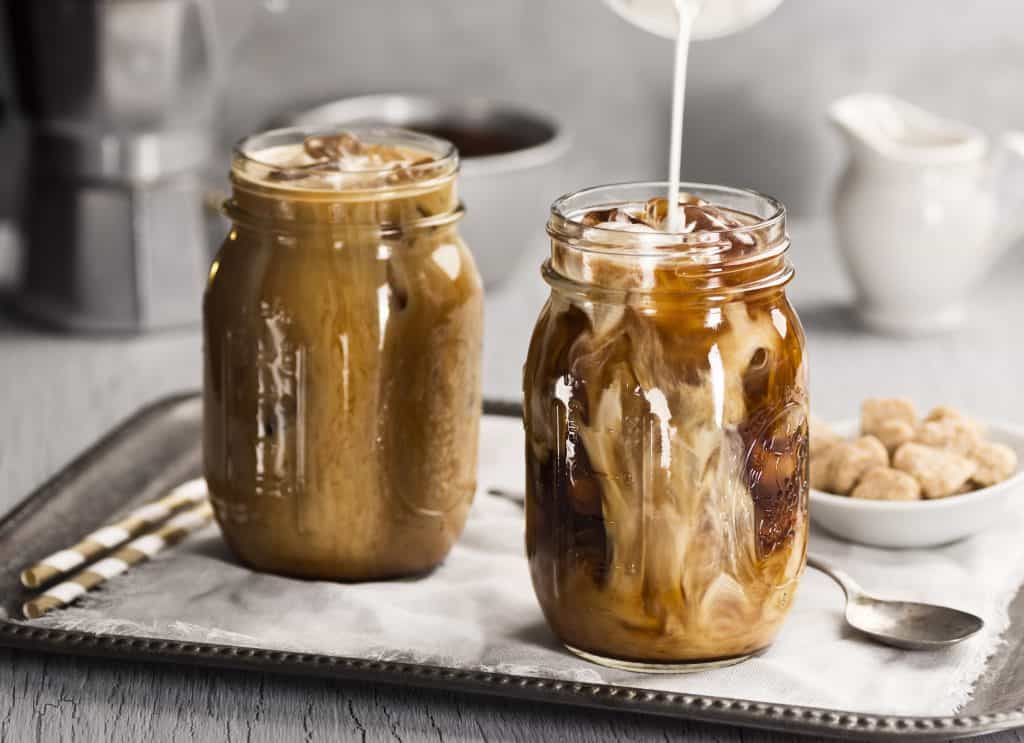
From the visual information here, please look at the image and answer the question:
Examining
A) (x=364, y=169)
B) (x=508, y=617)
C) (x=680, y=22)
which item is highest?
(x=680, y=22)

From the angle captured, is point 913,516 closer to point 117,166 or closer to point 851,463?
point 851,463

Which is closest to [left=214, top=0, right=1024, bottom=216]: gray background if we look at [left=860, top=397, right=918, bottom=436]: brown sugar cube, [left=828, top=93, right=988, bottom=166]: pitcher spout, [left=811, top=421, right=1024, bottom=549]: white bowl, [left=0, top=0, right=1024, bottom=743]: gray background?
[left=0, top=0, right=1024, bottom=743]: gray background

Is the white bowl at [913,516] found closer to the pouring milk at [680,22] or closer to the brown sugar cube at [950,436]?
the brown sugar cube at [950,436]

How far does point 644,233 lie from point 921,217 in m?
0.91

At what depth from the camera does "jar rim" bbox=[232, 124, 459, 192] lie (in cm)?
97

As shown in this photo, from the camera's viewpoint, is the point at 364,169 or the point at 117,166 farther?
the point at 117,166

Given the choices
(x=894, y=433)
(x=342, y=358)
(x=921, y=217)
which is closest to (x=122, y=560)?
(x=342, y=358)

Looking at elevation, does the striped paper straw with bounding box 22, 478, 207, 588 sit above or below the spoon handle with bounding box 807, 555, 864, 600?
below

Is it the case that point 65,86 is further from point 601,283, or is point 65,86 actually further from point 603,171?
point 601,283

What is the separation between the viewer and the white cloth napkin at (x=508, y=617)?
2.83 feet

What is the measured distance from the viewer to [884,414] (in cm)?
115

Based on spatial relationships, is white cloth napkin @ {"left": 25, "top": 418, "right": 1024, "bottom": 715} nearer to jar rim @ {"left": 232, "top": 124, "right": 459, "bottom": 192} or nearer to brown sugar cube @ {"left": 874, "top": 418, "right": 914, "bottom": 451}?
brown sugar cube @ {"left": 874, "top": 418, "right": 914, "bottom": 451}

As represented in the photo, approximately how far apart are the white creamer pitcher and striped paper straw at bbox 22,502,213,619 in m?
0.87

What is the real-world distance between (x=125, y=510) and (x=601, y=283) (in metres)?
0.49
